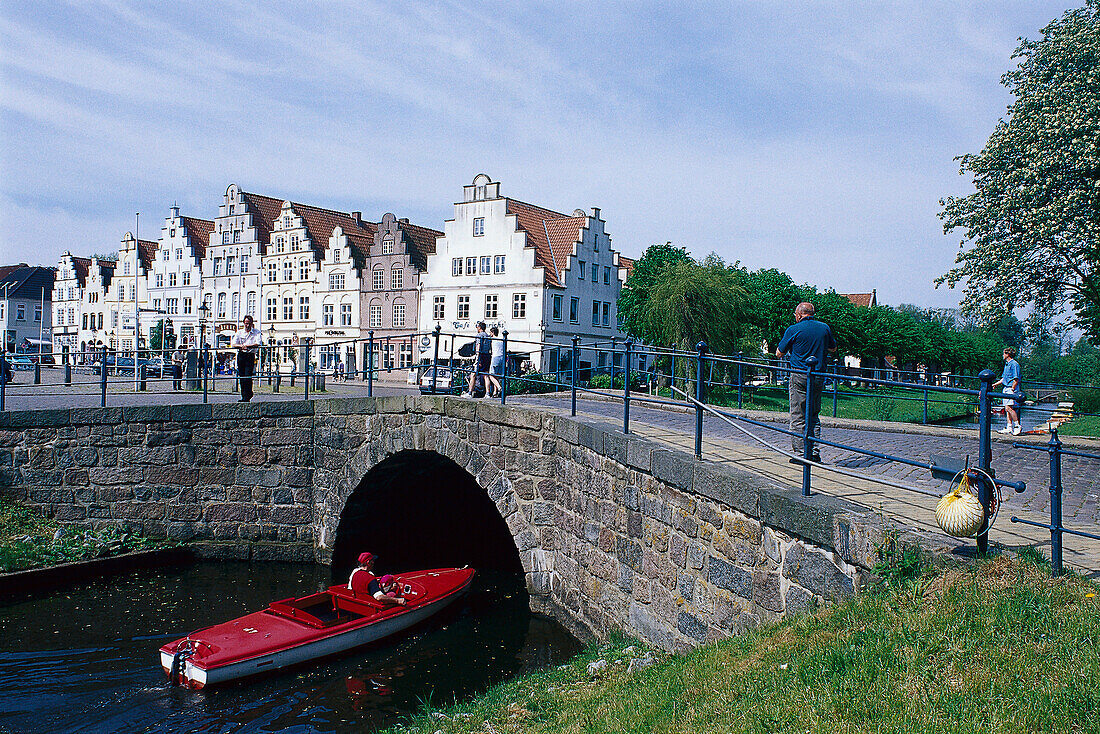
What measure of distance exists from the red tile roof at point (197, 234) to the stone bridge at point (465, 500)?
151 feet

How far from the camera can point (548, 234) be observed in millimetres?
45094

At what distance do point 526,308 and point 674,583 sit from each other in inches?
1394

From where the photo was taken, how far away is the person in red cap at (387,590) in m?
10.5

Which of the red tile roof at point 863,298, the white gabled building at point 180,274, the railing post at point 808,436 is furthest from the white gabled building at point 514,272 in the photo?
the red tile roof at point 863,298

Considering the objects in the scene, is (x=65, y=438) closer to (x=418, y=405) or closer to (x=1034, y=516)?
(x=418, y=405)

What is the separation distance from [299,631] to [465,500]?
693 centimetres

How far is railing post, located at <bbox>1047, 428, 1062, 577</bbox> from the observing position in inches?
161

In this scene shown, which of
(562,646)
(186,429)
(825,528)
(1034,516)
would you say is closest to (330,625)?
(562,646)

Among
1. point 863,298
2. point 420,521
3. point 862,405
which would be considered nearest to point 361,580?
point 420,521

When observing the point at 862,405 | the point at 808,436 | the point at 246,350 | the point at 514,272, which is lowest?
the point at 862,405

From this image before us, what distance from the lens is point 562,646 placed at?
9.38 metres

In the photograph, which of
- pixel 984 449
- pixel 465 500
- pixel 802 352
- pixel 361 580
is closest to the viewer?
pixel 984 449

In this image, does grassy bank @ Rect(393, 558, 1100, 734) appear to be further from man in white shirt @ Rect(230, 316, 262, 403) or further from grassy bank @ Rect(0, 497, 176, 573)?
man in white shirt @ Rect(230, 316, 262, 403)

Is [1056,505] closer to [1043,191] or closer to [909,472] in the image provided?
[909,472]
